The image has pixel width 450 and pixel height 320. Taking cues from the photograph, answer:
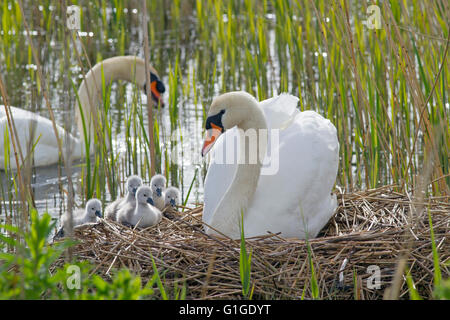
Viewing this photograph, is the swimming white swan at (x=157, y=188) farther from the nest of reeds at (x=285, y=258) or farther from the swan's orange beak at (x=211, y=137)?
the swan's orange beak at (x=211, y=137)

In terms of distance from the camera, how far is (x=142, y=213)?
400 centimetres

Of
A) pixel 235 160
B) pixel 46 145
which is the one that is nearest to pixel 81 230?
pixel 235 160

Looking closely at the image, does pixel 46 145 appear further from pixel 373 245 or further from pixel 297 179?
pixel 373 245

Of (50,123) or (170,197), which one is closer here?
(170,197)

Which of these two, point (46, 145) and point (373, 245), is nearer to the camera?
point (373, 245)

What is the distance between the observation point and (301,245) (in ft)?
11.3

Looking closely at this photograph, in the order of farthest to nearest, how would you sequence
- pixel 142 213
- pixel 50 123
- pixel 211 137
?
pixel 50 123 → pixel 142 213 → pixel 211 137

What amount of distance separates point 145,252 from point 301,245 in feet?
2.46

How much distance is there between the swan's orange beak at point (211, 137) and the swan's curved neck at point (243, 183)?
21cm

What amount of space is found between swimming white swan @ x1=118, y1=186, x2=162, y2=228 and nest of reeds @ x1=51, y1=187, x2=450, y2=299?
191mm

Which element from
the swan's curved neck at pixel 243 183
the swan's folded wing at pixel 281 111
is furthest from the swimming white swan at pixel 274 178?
the swan's folded wing at pixel 281 111

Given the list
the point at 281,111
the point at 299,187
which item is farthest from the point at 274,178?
the point at 281,111

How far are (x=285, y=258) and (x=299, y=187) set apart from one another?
20.3 inches

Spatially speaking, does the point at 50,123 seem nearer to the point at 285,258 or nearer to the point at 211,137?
the point at 211,137
